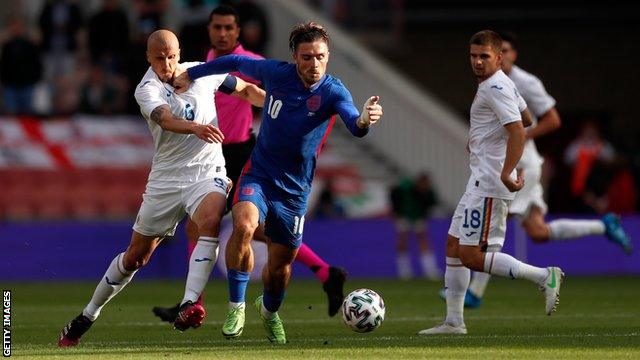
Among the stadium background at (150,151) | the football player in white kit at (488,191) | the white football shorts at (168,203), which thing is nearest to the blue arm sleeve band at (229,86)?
the white football shorts at (168,203)

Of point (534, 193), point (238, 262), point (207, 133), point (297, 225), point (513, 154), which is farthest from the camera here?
point (534, 193)

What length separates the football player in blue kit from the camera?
10.0 metres

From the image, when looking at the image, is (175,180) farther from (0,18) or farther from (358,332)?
(0,18)

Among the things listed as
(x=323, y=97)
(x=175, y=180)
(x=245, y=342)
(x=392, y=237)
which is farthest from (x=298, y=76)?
(x=392, y=237)

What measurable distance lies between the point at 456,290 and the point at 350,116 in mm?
1982

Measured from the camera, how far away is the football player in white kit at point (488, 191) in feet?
35.8

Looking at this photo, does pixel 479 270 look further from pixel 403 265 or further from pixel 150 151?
pixel 150 151

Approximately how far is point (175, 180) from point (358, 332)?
166 cm

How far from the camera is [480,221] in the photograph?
11109mm

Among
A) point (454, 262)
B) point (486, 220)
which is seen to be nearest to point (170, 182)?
point (454, 262)

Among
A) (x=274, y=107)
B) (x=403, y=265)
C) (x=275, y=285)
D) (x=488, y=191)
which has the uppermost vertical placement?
(x=274, y=107)

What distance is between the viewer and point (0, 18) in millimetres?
26453

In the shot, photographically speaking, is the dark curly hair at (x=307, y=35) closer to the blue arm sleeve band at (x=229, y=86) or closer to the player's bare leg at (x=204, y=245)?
the blue arm sleeve band at (x=229, y=86)

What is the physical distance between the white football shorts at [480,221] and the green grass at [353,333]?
2.20 feet
